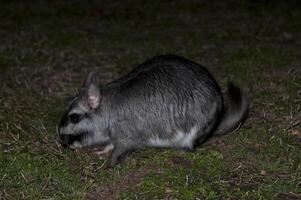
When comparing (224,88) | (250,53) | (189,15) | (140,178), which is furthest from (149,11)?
(140,178)

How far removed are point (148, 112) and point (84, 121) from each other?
67 centimetres

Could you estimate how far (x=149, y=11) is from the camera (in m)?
12.6

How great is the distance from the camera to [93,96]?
639cm

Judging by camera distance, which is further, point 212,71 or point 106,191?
point 212,71

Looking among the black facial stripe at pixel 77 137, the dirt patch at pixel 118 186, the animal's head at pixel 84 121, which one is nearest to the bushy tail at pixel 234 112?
the dirt patch at pixel 118 186

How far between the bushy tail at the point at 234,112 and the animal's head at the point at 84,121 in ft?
4.27

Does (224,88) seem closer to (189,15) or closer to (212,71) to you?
(212,71)

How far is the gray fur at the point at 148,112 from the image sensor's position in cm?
640

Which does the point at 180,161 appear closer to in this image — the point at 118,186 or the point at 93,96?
the point at 118,186

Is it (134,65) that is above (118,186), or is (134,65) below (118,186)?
above

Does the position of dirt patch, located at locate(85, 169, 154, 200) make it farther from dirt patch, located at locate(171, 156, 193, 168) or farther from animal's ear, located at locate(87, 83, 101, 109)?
animal's ear, located at locate(87, 83, 101, 109)

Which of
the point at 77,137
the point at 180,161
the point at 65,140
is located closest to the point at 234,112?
the point at 180,161

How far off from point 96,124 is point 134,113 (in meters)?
0.41

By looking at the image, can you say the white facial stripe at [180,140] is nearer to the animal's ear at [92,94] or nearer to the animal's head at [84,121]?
the animal's head at [84,121]
